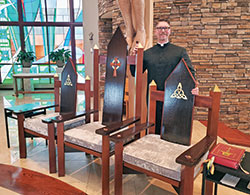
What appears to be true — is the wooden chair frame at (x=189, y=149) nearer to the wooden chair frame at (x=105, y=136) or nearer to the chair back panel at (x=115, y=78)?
the wooden chair frame at (x=105, y=136)

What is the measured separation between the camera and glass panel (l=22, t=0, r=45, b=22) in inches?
309

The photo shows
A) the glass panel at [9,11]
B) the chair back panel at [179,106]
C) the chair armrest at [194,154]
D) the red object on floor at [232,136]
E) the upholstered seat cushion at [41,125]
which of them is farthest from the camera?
the glass panel at [9,11]

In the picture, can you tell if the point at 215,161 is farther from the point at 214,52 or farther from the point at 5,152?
the point at 214,52

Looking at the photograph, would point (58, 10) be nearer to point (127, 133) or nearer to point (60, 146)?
point (60, 146)

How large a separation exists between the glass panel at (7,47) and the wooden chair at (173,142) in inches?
298

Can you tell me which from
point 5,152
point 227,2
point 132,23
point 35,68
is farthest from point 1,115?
point 227,2

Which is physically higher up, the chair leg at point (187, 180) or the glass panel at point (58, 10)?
the glass panel at point (58, 10)

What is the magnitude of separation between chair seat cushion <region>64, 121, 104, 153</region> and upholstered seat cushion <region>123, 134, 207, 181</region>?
300 mm

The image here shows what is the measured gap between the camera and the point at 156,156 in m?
1.46

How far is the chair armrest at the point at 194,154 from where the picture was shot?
1183 mm

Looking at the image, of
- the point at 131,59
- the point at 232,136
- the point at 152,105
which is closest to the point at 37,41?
the point at 131,59

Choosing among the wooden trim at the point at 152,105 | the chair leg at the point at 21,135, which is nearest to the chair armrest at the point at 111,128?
the wooden trim at the point at 152,105

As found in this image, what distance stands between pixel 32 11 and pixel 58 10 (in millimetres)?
911

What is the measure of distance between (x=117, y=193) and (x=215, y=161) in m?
0.84
